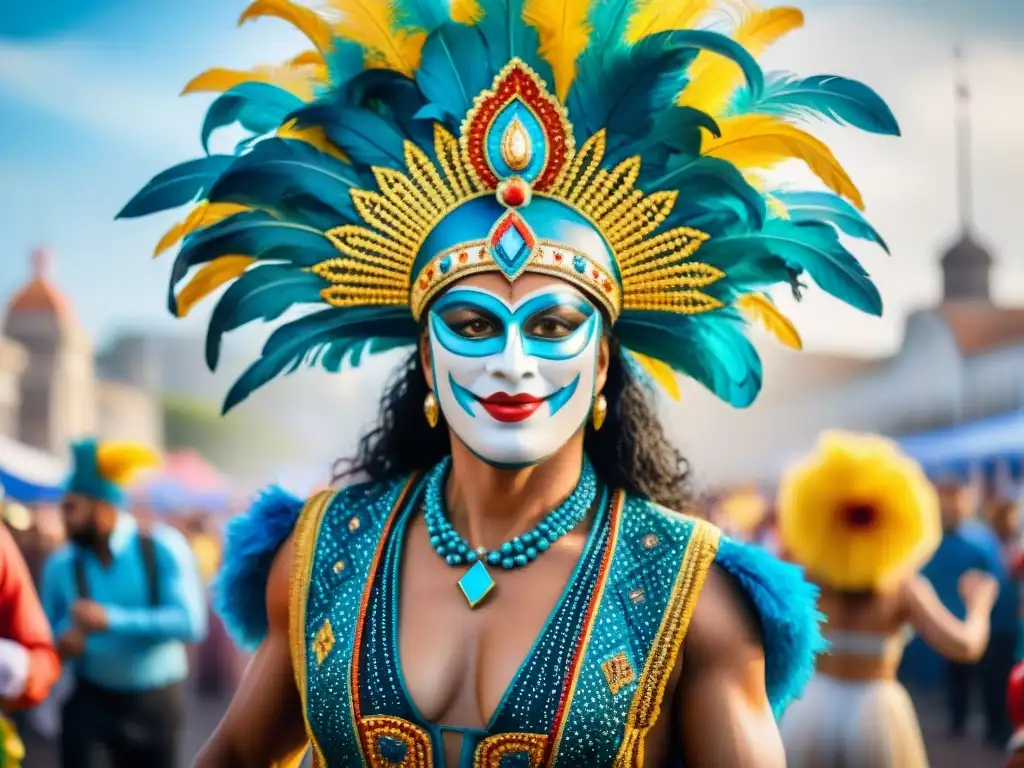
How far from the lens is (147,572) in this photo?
5234 mm

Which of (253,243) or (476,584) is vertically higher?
(253,243)

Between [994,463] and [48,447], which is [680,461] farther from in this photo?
[48,447]

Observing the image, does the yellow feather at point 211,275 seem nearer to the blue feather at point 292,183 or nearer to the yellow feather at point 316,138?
the blue feather at point 292,183

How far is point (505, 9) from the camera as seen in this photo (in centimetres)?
267

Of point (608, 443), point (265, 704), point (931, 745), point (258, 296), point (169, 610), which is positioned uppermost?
point (258, 296)

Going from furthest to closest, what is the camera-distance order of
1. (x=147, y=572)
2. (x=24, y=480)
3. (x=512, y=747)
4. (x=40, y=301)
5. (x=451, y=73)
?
(x=40, y=301), (x=24, y=480), (x=147, y=572), (x=451, y=73), (x=512, y=747)

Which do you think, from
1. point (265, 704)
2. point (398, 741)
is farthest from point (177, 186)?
point (398, 741)

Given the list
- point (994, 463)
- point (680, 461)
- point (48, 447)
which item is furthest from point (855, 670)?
point (48, 447)

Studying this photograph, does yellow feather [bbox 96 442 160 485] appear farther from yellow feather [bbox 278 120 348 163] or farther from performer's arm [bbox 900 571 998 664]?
performer's arm [bbox 900 571 998 664]

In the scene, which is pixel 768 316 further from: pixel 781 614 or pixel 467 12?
pixel 467 12

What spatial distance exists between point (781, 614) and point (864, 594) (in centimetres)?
273

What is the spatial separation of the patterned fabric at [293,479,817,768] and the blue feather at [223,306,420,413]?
37 centimetres

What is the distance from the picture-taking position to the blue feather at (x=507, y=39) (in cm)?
265

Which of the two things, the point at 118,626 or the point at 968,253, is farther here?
the point at 968,253
